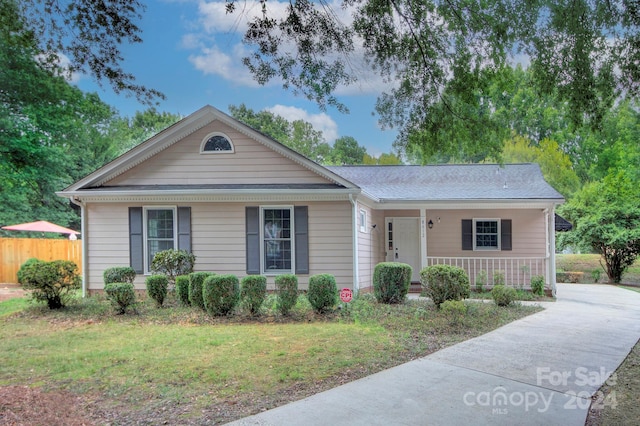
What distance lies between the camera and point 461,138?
20.5ft

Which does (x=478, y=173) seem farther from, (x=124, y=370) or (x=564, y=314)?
(x=124, y=370)

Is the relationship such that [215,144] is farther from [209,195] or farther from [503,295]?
[503,295]

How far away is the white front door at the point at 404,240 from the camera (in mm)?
12633

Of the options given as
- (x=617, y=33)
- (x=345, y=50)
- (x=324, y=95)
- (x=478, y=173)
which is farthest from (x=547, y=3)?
(x=478, y=173)

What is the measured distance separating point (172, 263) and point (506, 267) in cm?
830

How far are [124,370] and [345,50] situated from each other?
14.9 feet

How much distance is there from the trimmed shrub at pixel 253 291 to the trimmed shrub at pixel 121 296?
7.27ft

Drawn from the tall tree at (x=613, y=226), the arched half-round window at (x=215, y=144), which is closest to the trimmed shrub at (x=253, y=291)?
the arched half-round window at (x=215, y=144)

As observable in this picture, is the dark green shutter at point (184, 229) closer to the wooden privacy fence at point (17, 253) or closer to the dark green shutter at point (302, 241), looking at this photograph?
the dark green shutter at point (302, 241)

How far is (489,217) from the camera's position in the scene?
490 inches

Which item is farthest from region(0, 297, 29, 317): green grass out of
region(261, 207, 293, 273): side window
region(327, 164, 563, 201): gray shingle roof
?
region(327, 164, 563, 201): gray shingle roof

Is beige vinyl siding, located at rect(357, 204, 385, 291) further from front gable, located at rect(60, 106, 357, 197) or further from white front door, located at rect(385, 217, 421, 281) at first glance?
front gable, located at rect(60, 106, 357, 197)

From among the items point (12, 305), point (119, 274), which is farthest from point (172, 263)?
point (12, 305)

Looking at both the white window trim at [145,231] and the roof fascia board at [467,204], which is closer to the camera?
the white window trim at [145,231]
